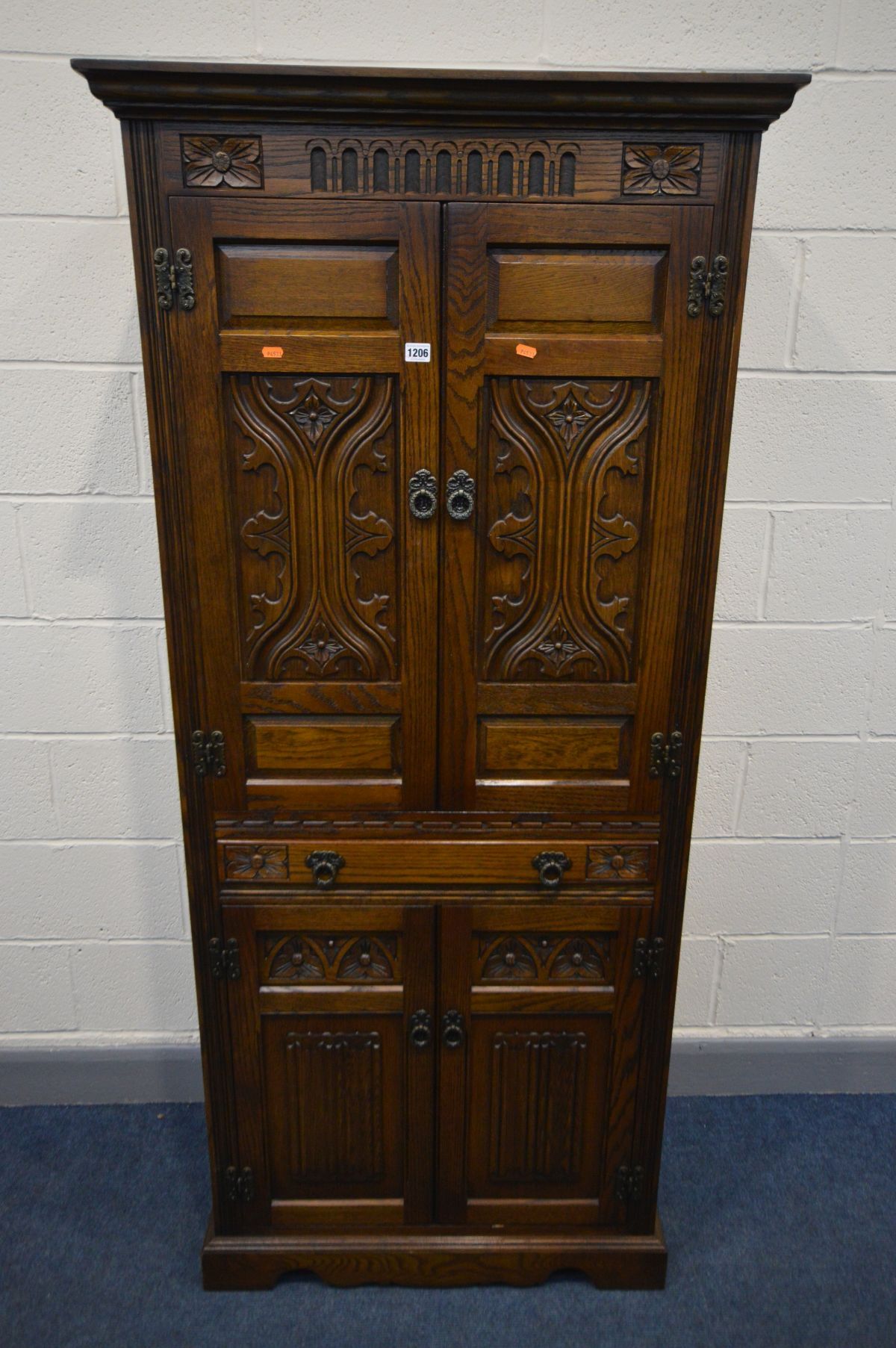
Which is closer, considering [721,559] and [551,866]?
[551,866]

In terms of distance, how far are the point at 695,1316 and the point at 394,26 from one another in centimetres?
228

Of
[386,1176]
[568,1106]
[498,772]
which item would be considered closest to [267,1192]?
[386,1176]

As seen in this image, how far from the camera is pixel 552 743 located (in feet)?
4.83

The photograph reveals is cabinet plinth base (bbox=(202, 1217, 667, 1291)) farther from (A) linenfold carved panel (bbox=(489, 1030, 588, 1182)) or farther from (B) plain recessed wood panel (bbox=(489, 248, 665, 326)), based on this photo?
(B) plain recessed wood panel (bbox=(489, 248, 665, 326))

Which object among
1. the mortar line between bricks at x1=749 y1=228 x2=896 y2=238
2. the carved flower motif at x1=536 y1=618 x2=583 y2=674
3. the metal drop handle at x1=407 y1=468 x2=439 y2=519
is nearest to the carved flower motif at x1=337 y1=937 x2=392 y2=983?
the carved flower motif at x1=536 y1=618 x2=583 y2=674

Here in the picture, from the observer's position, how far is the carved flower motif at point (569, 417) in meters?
1.32

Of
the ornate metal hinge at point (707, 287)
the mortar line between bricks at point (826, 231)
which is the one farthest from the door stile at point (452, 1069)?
the mortar line between bricks at point (826, 231)

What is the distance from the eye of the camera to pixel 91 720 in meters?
1.90

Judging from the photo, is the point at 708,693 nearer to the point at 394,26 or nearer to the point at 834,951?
the point at 834,951

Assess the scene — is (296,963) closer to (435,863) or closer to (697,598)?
(435,863)

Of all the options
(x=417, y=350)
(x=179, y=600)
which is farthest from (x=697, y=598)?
(x=179, y=600)

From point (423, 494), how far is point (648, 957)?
832 mm

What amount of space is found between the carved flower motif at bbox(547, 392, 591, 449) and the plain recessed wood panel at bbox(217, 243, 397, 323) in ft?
0.86

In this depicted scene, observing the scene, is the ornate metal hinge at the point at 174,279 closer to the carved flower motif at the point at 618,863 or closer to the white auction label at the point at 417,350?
the white auction label at the point at 417,350
